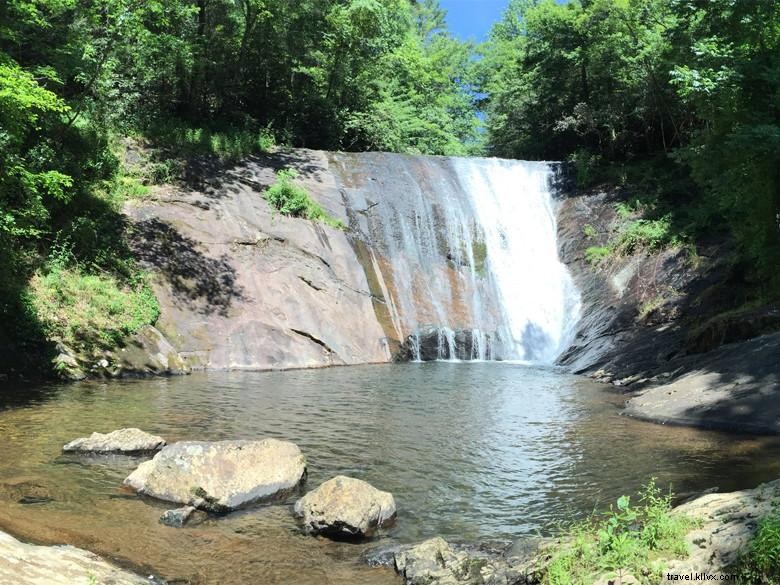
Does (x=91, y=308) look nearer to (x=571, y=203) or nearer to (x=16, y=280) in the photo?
(x=16, y=280)

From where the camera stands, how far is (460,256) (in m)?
22.7

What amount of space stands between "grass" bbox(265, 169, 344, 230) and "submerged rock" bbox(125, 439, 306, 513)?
14.6 meters

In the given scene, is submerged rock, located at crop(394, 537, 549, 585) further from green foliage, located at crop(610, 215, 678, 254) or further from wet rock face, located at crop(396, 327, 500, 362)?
green foliage, located at crop(610, 215, 678, 254)

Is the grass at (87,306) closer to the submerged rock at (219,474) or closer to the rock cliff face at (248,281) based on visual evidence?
the rock cliff face at (248,281)

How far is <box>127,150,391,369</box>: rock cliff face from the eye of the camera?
16.5 metres

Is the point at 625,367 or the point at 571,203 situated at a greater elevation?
the point at 571,203

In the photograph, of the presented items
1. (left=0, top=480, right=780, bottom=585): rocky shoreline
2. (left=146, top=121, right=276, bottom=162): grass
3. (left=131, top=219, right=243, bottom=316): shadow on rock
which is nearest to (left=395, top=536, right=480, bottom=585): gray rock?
(left=0, top=480, right=780, bottom=585): rocky shoreline

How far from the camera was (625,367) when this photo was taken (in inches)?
594

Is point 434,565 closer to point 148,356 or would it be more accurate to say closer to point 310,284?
point 148,356

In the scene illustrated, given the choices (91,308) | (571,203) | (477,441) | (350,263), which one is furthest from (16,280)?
(571,203)

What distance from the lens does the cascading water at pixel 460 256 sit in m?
20.3

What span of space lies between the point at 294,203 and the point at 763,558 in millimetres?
18649

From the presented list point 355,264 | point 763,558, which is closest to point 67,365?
point 355,264

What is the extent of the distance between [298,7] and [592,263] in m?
16.2
